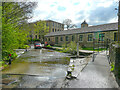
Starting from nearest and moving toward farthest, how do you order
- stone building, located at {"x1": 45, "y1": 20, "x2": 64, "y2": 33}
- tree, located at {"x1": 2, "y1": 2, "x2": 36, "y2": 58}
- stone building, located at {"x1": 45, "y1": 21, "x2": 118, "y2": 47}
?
tree, located at {"x1": 2, "y1": 2, "x2": 36, "y2": 58}, stone building, located at {"x1": 45, "y1": 21, "x2": 118, "y2": 47}, stone building, located at {"x1": 45, "y1": 20, "x2": 64, "y2": 33}

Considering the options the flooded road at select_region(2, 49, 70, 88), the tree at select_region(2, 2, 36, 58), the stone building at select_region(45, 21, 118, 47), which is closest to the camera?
the flooded road at select_region(2, 49, 70, 88)

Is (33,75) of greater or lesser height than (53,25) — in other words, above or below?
below

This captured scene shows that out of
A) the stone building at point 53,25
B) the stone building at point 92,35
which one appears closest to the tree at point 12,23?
the stone building at point 92,35

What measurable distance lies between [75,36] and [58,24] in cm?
3885

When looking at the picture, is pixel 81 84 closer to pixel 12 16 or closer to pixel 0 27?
pixel 0 27

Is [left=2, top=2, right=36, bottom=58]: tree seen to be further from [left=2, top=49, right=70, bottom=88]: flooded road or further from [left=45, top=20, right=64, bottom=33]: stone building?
[left=45, top=20, right=64, bottom=33]: stone building

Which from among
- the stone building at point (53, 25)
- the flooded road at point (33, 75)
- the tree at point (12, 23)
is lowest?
the flooded road at point (33, 75)

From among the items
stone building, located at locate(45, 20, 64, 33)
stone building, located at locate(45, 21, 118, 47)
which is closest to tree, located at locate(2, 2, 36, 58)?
stone building, located at locate(45, 21, 118, 47)

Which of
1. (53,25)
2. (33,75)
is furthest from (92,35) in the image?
(53,25)

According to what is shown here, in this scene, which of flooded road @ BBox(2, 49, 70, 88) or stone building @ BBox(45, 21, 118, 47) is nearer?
flooded road @ BBox(2, 49, 70, 88)

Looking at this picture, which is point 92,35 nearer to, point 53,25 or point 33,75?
point 33,75

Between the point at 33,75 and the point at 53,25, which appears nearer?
the point at 33,75

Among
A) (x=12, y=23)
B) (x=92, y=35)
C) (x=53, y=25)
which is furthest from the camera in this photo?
(x=53, y=25)

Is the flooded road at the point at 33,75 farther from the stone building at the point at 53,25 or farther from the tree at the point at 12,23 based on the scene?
the stone building at the point at 53,25
